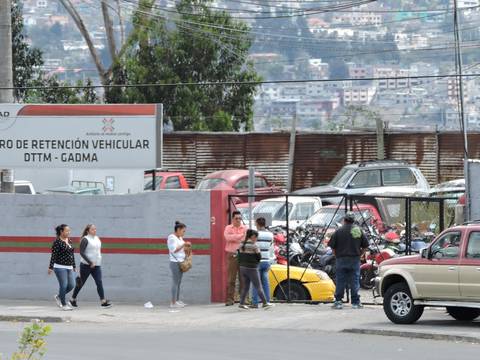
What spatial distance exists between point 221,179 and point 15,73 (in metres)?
13.9

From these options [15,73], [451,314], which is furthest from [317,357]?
[15,73]

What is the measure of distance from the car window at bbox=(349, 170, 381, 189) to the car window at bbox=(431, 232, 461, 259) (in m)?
17.3

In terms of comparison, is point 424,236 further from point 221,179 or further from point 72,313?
point 221,179

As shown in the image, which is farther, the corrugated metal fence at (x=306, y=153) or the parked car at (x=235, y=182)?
the corrugated metal fence at (x=306, y=153)

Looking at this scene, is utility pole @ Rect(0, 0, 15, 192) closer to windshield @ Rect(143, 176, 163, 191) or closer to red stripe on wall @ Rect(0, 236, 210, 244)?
red stripe on wall @ Rect(0, 236, 210, 244)

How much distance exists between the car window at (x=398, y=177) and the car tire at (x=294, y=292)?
13862 millimetres

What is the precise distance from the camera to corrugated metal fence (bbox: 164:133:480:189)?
126 ft

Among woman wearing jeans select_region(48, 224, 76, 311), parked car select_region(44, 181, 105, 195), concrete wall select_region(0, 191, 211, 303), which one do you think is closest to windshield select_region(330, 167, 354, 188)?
parked car select_region(44, 181, 105, 195)

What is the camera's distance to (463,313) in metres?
19.0

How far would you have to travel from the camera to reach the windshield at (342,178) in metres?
35.5

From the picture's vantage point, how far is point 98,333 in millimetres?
18609

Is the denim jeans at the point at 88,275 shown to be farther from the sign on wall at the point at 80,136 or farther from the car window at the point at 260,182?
the car window at the point at 260,182

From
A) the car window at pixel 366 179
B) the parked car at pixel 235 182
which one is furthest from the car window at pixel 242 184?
the car window at pixel 366 179

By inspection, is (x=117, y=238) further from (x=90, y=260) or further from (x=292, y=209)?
(x=292, y=209)
